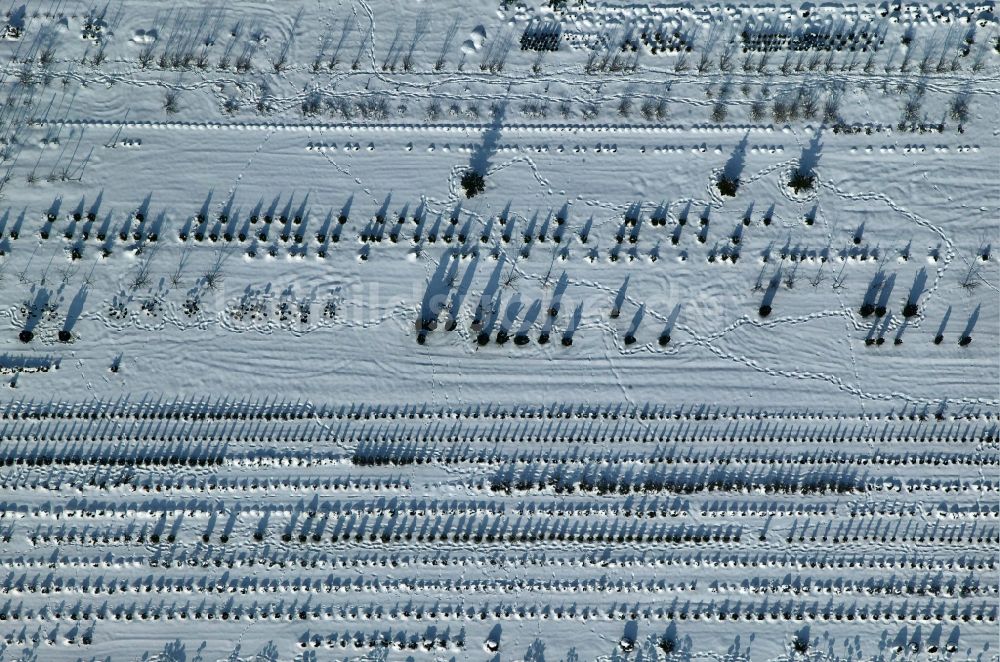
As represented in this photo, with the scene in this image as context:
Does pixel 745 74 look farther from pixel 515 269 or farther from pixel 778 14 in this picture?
pixel 515 269

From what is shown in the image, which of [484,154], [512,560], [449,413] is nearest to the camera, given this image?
[512,560]

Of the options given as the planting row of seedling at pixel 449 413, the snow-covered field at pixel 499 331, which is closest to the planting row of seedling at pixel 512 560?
the snow-covered field at pixel 499 331

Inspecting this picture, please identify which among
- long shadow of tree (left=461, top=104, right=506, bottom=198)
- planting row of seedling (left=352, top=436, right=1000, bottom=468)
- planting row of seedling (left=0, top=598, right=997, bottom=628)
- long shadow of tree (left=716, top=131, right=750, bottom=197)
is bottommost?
planting row of seedling (left=0, top=598, right=997, bottom=628)

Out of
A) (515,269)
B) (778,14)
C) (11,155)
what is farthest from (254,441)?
(778,14)

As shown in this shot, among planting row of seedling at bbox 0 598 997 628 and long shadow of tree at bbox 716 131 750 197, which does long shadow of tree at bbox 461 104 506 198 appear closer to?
long shadow of tree at bbox 716 131 750 197

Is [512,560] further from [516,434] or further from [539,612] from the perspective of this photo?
[516,434]

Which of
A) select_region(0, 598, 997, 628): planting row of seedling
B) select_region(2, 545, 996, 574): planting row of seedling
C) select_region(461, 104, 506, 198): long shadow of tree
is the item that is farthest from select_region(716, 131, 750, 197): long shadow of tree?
select_region(0, 598, 997, 628): planting row of seedling

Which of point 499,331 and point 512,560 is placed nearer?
point 512,560

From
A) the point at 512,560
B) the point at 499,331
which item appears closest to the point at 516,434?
the point at 499,331
